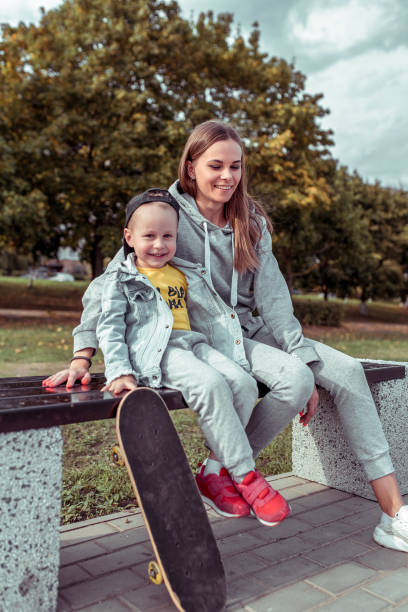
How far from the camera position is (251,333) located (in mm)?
2996

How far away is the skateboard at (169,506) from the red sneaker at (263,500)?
24 centimetres

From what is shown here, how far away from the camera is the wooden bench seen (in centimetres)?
183

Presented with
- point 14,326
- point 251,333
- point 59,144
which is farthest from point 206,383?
point 59,144

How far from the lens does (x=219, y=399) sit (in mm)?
2215

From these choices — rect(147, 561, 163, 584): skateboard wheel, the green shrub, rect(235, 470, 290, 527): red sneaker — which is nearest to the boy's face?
rect(235, 470, 290, 527): red sneaker

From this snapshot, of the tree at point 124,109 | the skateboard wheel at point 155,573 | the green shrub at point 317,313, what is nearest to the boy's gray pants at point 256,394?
the skateboard wheel at point 155,573

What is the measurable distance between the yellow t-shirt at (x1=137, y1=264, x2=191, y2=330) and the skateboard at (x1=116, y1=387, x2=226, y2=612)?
549 millimetres

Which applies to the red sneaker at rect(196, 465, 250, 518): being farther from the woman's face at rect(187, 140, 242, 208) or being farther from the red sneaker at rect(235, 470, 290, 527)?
the woman's face at rect(187, 140, 242, 208)

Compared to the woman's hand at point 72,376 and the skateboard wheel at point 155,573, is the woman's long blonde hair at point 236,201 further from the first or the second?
the skateboard wheel at point 155,573

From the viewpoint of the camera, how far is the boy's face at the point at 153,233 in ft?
8.46

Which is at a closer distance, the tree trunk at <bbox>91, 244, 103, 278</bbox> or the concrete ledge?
the concrete ledge

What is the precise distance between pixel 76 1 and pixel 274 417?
51.8ft

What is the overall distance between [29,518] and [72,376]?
70cm

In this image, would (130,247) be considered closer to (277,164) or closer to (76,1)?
(277,164)
